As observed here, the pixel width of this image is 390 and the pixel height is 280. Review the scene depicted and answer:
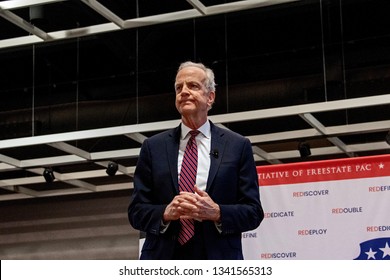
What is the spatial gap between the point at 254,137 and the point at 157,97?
206cm

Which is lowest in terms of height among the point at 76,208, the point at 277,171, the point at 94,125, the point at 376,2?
the point at 277,171

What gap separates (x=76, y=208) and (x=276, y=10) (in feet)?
18.0

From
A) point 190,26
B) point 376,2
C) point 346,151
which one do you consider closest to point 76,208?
point 190,26

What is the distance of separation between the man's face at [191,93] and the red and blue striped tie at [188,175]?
3.1 inches

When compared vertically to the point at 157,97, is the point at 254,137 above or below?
below

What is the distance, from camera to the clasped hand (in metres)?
1.98

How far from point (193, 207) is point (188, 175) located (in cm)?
20

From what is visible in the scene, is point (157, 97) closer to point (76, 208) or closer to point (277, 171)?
point (76, 208)

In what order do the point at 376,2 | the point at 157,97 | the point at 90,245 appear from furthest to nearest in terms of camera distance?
the point at 90,245 → the point at 157,97 → the point at 376,2

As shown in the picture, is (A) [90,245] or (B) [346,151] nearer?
(B) [346,151]

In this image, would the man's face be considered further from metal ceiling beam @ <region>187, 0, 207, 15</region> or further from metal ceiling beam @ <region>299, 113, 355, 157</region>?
metal ceiling beam @ <region>299, 113, 355, 157</region>

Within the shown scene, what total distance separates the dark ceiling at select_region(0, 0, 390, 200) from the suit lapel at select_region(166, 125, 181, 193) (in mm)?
4468

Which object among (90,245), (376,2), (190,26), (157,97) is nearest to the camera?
(376,2)

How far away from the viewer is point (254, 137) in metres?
8.20
